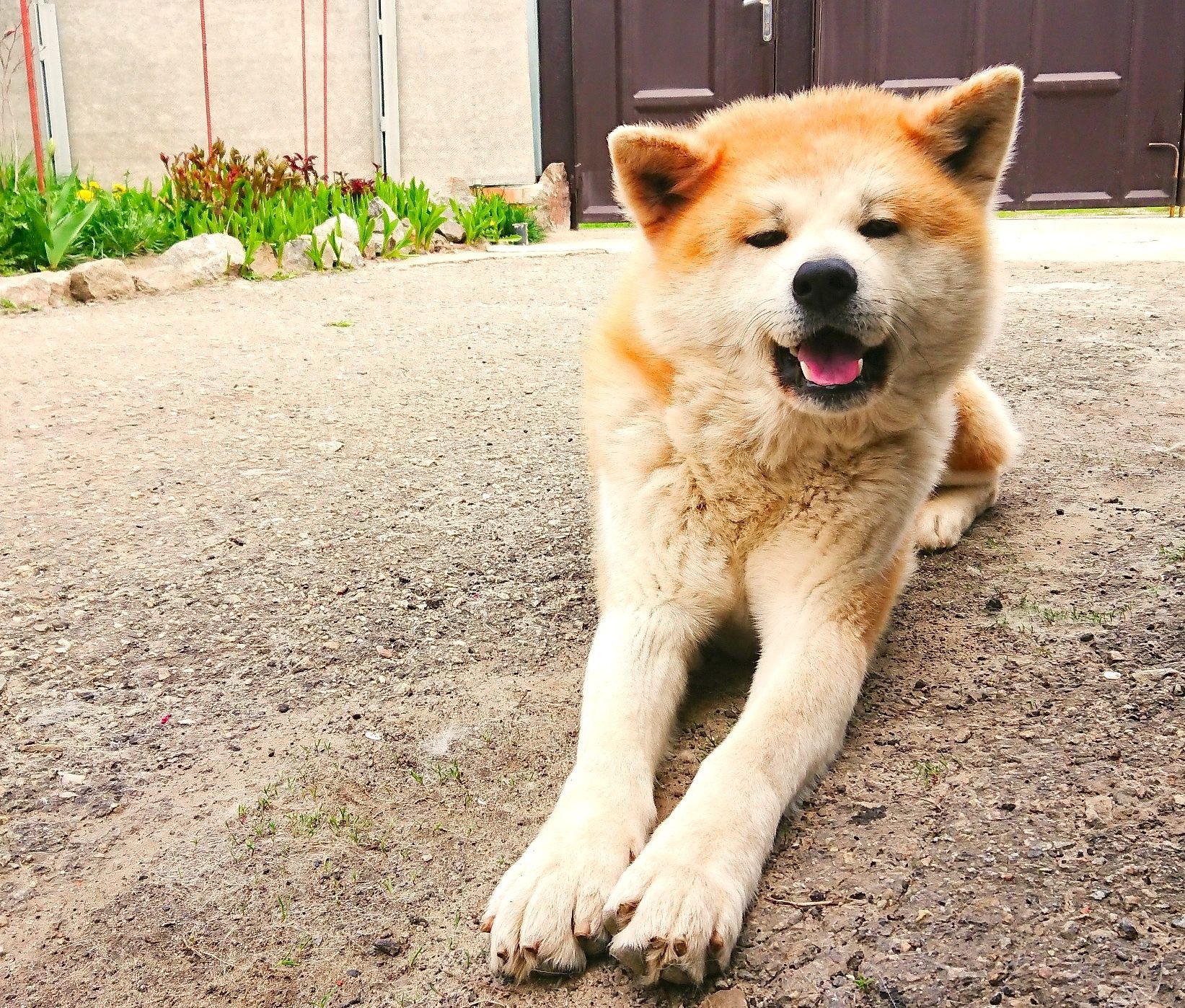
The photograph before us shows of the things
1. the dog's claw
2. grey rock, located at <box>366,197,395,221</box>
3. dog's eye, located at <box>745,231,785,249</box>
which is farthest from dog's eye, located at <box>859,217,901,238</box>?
grey rock, located at <box>366,197,395,221</box>

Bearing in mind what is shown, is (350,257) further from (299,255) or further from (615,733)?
(615,733)

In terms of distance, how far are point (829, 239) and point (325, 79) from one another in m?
7.51

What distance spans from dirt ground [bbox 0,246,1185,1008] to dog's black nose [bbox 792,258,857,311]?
0.78 metres

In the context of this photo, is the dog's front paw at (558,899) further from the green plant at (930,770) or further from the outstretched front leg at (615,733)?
the green plant at (930,770)

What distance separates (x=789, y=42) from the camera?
8.32 metres

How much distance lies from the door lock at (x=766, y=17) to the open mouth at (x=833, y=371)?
7336 mm

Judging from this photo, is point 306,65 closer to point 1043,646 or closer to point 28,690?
point 28,690

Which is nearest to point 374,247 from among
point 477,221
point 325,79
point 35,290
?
point 477,221

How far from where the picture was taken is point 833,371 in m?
1.86

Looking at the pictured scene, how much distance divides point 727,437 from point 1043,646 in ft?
2.57

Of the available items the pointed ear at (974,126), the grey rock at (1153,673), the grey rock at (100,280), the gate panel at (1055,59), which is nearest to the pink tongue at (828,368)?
the pointed ear at (974,126)

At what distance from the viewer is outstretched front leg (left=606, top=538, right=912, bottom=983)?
132cm

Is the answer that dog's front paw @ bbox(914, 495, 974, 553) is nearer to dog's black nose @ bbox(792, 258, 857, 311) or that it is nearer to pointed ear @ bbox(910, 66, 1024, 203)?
pointed ear @ bbox(910, 66, 1024, 203)

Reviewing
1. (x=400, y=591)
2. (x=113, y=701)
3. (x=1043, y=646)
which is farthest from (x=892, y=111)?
(x=113, y=701)
